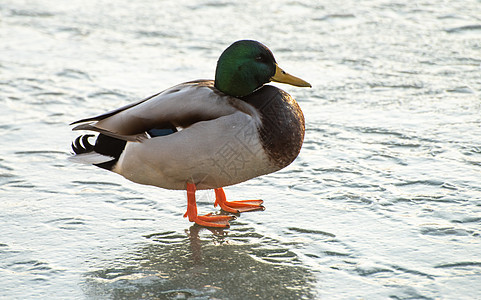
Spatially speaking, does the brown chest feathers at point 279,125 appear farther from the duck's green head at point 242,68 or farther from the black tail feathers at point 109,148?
the black tail feathers at point 109,148

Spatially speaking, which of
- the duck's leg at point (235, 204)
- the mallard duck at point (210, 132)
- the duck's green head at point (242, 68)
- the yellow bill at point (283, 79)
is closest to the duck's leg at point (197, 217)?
the mallard duck at point (210, 132)

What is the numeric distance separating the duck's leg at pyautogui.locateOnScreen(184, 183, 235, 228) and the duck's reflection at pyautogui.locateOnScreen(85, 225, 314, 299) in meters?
0.09

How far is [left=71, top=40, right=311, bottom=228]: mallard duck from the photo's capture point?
11.2ft

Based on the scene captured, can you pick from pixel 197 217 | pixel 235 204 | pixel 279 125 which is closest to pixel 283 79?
pixel 279 125

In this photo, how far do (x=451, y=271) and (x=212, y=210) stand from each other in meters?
1.41

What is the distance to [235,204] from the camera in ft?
12.5

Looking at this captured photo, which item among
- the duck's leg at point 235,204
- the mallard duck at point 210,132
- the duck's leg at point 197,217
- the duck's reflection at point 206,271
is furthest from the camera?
the duck's leg at point 235,204

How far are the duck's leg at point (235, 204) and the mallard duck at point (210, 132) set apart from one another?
16mm

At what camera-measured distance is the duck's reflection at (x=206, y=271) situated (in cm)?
284

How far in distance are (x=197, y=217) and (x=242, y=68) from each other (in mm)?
772

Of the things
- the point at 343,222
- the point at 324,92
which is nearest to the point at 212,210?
the point at 343,222

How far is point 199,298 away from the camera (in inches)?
109

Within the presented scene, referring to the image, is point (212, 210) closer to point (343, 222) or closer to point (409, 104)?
point (343, 222)

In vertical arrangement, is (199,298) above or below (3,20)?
below
